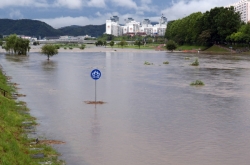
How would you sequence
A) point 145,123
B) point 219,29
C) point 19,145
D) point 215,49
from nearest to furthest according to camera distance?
point 19,145, point 145,123, point 219,29, point 215,49

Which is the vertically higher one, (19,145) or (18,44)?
(18,44)

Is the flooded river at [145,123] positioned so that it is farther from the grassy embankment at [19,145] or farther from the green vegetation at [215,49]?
the green vegetation at [215,49]

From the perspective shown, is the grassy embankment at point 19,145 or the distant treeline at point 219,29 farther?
the distant treeline at point 219,29

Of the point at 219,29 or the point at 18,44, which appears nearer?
the point at 18,44

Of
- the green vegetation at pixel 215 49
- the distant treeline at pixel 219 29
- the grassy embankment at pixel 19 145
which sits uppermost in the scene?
the distant treeline at pixel 219 29

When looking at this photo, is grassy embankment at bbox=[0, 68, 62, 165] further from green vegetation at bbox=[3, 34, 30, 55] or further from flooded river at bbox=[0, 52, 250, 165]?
green vegetation at bbox=[3, 34, 30, 55]

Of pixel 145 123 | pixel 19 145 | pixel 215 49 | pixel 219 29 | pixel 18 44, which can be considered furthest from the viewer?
pixel 215 49

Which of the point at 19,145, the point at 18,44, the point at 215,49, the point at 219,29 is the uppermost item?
the point at 219,29

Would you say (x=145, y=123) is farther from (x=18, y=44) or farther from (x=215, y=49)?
(x=215, y=49)

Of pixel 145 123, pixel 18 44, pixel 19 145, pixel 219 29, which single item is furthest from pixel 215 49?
pixel 19 145

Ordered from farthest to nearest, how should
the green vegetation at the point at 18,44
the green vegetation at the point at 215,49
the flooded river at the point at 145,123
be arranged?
the green vegetation at the point at 215,49 → the green vegetation at the point at 18,44 → the flooded river at the point at 145,123

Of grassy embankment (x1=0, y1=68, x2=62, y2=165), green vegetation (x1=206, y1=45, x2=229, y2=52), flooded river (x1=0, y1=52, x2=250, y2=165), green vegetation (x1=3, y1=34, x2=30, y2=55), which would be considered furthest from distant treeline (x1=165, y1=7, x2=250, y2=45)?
grassy embankment (x1=0, y1=68, x2=62, y2=165)

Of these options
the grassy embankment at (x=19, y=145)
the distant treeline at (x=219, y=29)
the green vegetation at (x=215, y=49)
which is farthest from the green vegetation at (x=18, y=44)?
the grassy embankment at (x=19, y=145)

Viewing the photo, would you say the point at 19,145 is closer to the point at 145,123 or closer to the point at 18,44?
the point at 145,123
